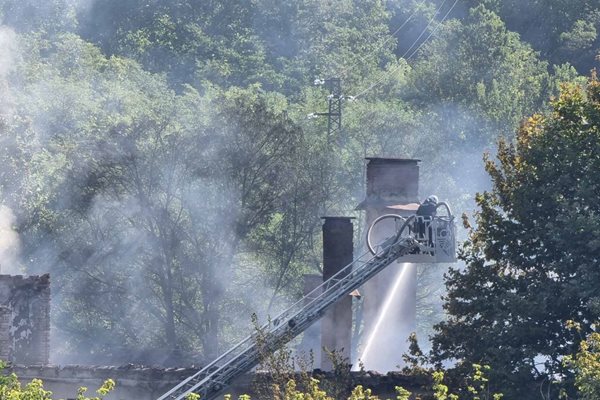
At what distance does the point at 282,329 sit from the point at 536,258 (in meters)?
4.16

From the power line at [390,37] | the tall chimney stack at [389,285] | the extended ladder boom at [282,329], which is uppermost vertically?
the power line at [390,37]

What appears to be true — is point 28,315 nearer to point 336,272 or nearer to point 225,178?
point 336,272

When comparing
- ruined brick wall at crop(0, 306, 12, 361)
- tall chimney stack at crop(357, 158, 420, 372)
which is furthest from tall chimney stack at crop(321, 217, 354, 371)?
ruined brick wall at crop(0, 306, 12, 361)

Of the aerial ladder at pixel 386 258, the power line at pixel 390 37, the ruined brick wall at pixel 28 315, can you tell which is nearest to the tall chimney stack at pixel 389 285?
the aerial ladder at pixel 386 258

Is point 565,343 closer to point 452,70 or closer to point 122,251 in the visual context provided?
point 122,251

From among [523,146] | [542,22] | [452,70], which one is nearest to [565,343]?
[523,146]

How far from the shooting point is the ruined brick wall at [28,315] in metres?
34.5

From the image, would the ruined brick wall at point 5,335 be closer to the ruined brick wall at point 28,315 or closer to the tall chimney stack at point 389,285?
the ruined brick wall at point 28,315

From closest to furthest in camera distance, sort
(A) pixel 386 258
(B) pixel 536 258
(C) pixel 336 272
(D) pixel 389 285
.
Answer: (B) pixel 536 258
(A) pixel 386 258
(C) pixel 336 272
(D) pixel 389 285

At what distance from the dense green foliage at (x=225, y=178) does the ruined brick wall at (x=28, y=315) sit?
9.42 meters

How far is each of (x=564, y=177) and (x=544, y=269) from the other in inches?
56.9

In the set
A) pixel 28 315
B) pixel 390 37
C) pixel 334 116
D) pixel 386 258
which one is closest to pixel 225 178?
pixel 334 116

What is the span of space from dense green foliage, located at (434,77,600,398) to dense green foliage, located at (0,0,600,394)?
0.07 meters

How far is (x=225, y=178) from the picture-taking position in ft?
168
